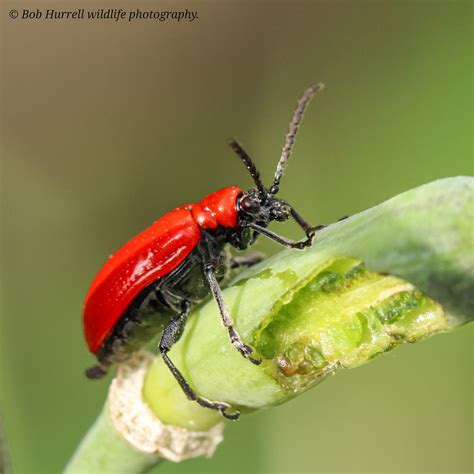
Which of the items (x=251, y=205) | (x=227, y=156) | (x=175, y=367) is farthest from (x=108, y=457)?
(x=227, y=156)

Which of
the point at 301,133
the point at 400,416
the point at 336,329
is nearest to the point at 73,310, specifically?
the point at 301,133

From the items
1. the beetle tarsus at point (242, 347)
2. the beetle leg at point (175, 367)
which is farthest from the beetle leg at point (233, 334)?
the beetle leg at point (175, 367)

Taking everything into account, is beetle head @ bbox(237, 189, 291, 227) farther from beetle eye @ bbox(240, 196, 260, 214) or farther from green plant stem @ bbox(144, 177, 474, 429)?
green plant stem @ bbox(144, 177, 474, 429)

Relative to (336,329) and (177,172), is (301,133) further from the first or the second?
(336,329)

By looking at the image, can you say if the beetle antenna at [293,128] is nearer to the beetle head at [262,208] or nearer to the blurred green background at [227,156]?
the beetle head at [262,208]

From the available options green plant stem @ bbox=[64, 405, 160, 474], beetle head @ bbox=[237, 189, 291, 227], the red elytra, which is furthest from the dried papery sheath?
beetle head @ bbox=[237, 189, 291, 227]
